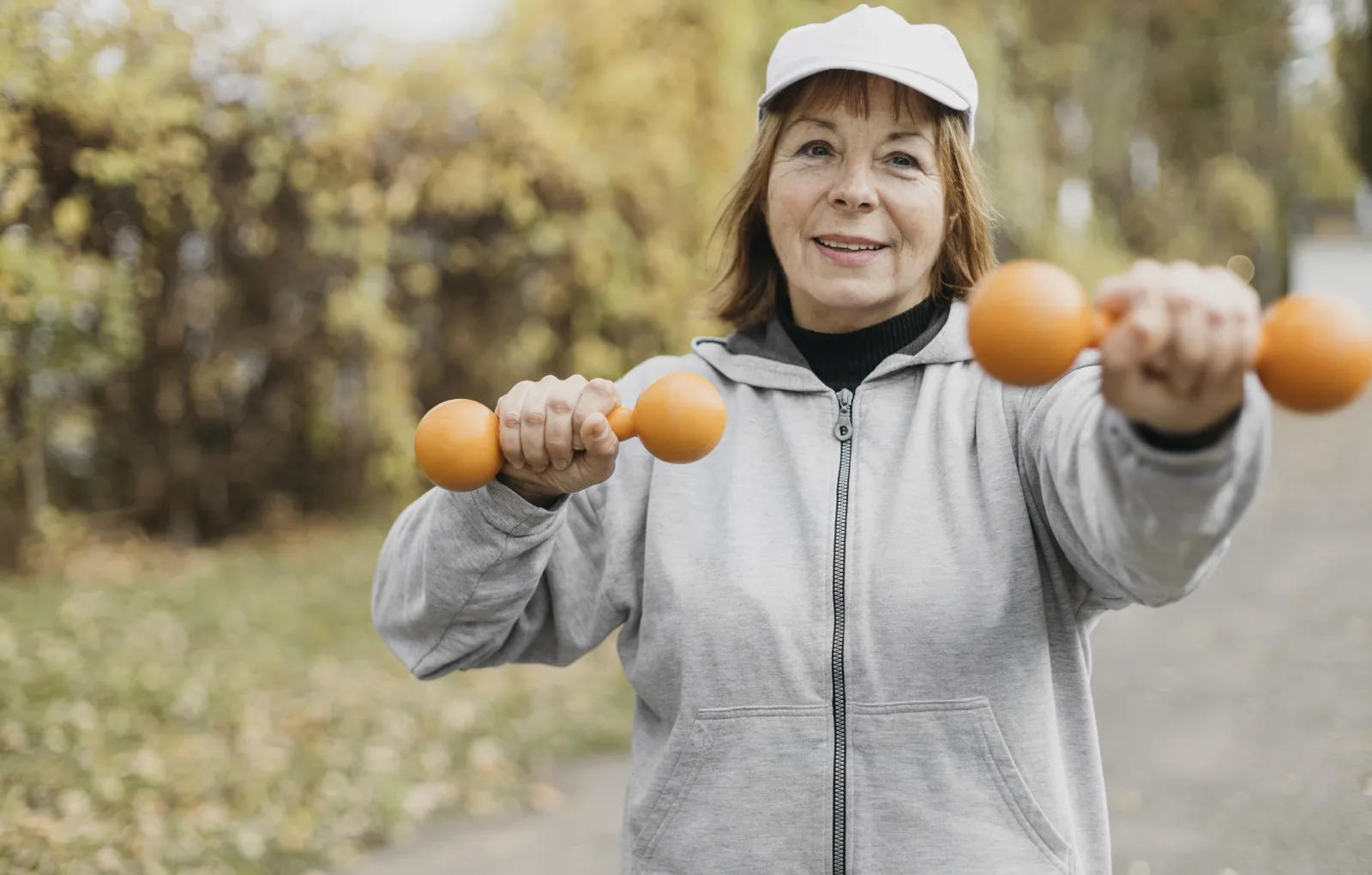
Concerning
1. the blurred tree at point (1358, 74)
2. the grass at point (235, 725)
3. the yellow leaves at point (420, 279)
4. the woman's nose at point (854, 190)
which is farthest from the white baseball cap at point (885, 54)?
the blurred tree at point (1358, 74)

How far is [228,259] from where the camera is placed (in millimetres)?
7301

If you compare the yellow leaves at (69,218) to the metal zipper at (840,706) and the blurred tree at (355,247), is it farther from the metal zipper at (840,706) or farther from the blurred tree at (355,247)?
the metal zipper at (840,706)

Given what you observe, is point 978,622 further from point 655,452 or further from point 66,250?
point 66,250

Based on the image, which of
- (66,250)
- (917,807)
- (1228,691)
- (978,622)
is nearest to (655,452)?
(978,622)

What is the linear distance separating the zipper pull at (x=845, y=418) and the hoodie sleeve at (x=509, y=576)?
34 centimetres

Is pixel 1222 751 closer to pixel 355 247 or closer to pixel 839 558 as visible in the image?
pixel 839 558

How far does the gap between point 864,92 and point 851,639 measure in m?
0.91

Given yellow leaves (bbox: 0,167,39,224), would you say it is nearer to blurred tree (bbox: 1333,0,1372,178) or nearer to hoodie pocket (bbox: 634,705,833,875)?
hoodie pocket (bbox: 634,705,833,875)

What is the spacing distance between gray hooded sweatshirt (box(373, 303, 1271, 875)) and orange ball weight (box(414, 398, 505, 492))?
156mm

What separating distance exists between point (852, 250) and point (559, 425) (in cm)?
66

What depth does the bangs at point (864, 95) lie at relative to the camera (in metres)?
1.89

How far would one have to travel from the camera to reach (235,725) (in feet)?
15.9

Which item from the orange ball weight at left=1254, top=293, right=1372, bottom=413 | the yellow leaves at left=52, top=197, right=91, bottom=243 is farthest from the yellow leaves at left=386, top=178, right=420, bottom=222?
the orange ball weight at left=1254, top=293, right=1372, bottom=413

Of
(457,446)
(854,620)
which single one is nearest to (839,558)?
(854,620)
